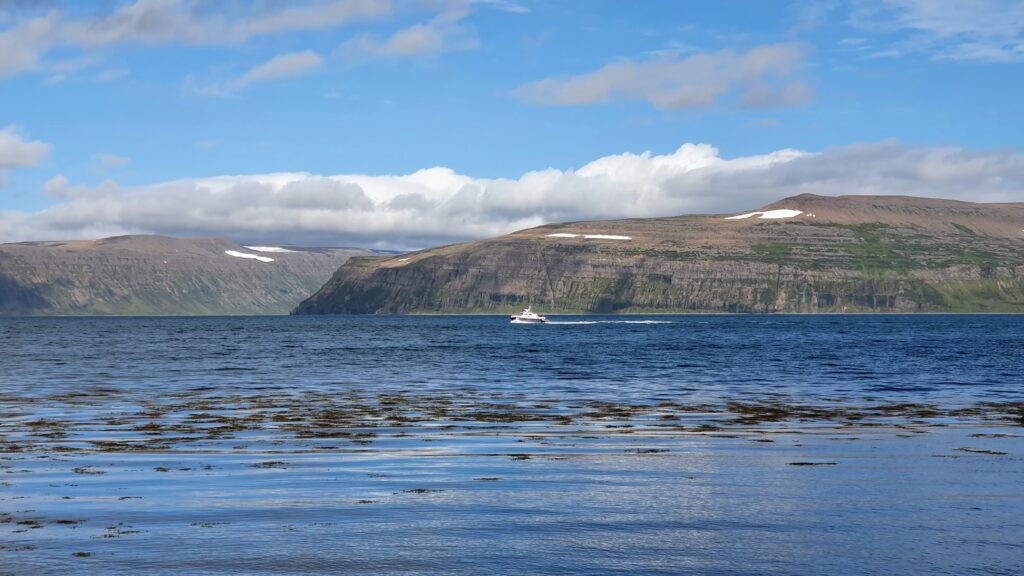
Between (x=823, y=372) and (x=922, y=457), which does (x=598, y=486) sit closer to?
(x=922, y=457)

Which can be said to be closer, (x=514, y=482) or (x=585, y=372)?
(x=514, y=482)

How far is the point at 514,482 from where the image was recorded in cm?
2547

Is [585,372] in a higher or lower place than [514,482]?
lower

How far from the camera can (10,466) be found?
29.0 meters

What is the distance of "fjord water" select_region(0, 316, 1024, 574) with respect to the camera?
1742cm

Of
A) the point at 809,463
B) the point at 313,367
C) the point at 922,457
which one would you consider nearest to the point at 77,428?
the point at 809,463

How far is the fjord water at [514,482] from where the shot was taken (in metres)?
17.4

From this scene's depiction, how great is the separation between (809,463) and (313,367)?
6889 centimetres

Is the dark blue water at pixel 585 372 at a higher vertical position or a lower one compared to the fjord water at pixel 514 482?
lower

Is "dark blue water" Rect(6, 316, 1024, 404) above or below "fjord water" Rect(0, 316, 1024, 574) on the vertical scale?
below

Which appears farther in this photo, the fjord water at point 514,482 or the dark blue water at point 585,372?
the dark blue water at point 585,372

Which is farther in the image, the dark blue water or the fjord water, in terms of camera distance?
the dark blue water

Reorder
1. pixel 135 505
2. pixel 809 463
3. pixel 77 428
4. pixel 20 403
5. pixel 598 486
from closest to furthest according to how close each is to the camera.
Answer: pixel 135 505 < pixel 598 486 < pixel 809 463 < pixel 77 428 < pixel 20 403

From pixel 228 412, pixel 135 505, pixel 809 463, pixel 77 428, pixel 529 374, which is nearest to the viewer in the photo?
pixel 135 505
